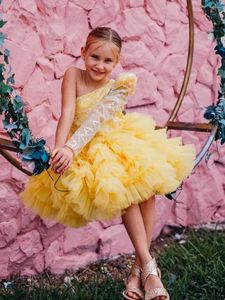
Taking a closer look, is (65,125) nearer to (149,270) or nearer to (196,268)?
(149,270)

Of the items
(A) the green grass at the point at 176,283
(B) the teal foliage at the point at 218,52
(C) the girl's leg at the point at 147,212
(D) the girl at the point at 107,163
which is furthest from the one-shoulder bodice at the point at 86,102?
(A) the green grass at the point at 176,283

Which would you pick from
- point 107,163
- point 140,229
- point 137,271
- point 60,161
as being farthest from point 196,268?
point 60,161

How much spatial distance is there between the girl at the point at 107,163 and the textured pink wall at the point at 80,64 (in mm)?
782

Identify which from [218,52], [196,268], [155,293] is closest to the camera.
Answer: [155,293]

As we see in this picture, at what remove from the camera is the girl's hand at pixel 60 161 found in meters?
2.29

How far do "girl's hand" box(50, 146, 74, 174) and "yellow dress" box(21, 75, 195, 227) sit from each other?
8 centimetres

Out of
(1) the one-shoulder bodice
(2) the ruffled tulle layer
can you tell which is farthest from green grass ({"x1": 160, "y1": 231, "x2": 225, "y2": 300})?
(1) the one-shoulder bodice

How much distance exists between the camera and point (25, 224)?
3467mm

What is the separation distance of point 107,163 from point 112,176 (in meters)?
0.06

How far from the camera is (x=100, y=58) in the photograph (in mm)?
2461

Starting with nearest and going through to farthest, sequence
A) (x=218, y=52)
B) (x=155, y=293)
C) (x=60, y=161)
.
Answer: (x=60, y=161) < (x=155, y=293) < (x=218, y=52)

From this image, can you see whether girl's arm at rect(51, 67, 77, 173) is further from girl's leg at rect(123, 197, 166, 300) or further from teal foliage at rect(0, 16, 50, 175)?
girl's leg at rect(123, 197, 166, 300)

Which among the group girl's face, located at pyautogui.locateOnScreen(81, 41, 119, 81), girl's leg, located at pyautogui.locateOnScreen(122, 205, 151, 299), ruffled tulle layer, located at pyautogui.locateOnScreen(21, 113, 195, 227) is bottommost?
girl's leg, located at pyautogui.locateOnScreen(122, 205, 151, 299)

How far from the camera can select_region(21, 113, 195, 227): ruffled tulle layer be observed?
2.35 m
